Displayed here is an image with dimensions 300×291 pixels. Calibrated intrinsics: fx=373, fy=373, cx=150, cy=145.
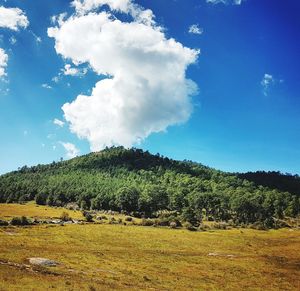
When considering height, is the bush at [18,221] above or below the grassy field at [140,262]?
above

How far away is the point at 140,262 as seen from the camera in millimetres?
65625

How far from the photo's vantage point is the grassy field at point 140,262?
4745cm

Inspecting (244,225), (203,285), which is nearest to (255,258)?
(203,285)

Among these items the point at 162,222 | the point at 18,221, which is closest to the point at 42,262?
the point at 18,221

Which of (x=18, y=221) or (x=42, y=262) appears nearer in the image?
A: (x=42, y=262)

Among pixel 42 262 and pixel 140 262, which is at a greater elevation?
pixel 42 262

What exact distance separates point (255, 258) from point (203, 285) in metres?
31.4

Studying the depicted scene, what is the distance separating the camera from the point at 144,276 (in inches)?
2142

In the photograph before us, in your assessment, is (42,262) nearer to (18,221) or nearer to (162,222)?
(18,221)

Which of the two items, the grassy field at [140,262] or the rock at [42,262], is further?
the rock at [42,262]

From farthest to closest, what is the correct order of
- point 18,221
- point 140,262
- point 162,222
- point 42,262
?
1. point 162,222
2. point 18,221
3. point 140,262
4. point 42,262

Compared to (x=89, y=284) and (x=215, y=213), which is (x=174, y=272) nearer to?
(x=89, y=284)

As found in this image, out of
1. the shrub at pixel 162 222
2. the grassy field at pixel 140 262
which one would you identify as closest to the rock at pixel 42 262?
the grassy field at pixel 140 262

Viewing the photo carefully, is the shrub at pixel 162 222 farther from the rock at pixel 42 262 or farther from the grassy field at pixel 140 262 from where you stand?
the rock at pixel 42 262
